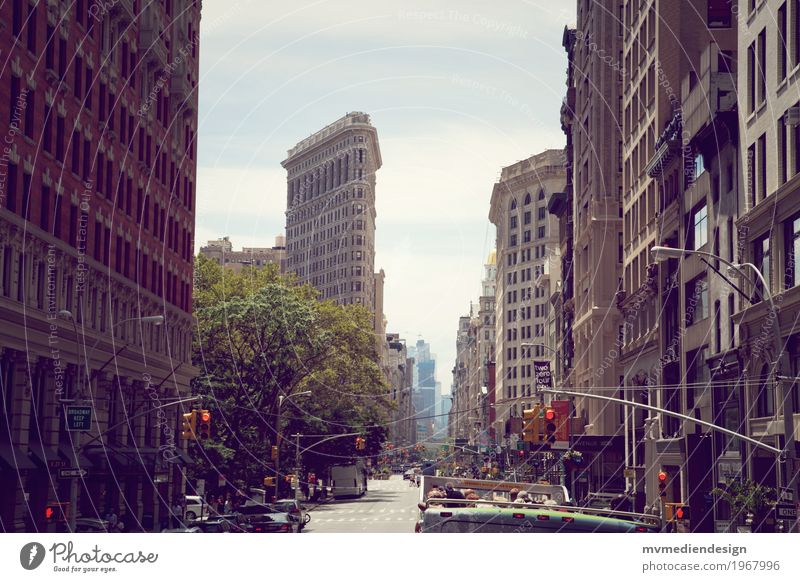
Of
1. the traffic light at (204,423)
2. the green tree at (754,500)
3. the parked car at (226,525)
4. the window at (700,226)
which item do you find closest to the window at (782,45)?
the window at (700,226)

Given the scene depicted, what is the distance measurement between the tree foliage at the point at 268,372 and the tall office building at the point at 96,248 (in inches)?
301

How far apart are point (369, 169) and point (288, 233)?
2572 centimetres

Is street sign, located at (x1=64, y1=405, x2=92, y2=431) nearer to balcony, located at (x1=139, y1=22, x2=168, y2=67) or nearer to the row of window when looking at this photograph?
the row of window

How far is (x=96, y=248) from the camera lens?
61.2 meters

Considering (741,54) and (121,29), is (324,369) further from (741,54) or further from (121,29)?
(741,54)

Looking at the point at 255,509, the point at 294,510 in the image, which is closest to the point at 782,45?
Answer: the point at 294,510

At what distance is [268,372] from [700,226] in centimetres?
4232

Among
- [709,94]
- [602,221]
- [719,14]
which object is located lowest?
[602,221]

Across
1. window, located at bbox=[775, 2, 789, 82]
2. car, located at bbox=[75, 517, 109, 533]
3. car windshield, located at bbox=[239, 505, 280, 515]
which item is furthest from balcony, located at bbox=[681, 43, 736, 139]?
car windshield, located at bbox=[239, 505, 280, 515]

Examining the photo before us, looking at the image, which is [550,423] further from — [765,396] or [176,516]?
[176,516]

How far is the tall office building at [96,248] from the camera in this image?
48.3 metres
